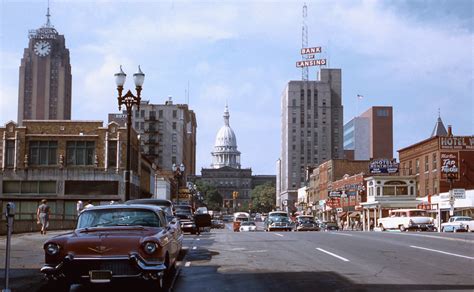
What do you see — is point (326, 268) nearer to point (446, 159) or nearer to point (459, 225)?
point (459, 225)

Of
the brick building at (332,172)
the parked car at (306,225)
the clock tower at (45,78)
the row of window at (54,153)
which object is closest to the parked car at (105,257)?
the parked car at (306,225)

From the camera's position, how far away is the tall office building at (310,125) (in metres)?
179

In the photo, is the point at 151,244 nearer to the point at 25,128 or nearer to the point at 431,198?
the point at 25,128

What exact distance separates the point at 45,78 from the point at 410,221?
13802 centimetres

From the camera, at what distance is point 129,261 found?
10312 mm

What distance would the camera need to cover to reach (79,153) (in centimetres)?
6369

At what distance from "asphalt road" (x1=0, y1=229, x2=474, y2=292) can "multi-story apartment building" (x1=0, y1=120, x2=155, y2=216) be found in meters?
41.1

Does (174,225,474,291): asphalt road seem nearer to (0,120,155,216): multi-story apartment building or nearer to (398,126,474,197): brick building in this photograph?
(0,120,155,216): multi-story apartment building

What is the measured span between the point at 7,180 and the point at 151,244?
5632 cm

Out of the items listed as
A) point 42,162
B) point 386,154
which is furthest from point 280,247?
point 386,154

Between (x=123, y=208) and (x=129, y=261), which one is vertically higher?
(x=123, y=208)

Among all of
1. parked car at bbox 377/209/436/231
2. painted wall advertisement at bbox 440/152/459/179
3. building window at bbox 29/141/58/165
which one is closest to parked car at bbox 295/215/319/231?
parked car at bbox 377/209/436/231

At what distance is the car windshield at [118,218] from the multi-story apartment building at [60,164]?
51.7 m

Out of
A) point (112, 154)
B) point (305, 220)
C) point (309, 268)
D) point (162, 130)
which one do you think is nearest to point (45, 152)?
point (112, 154)
